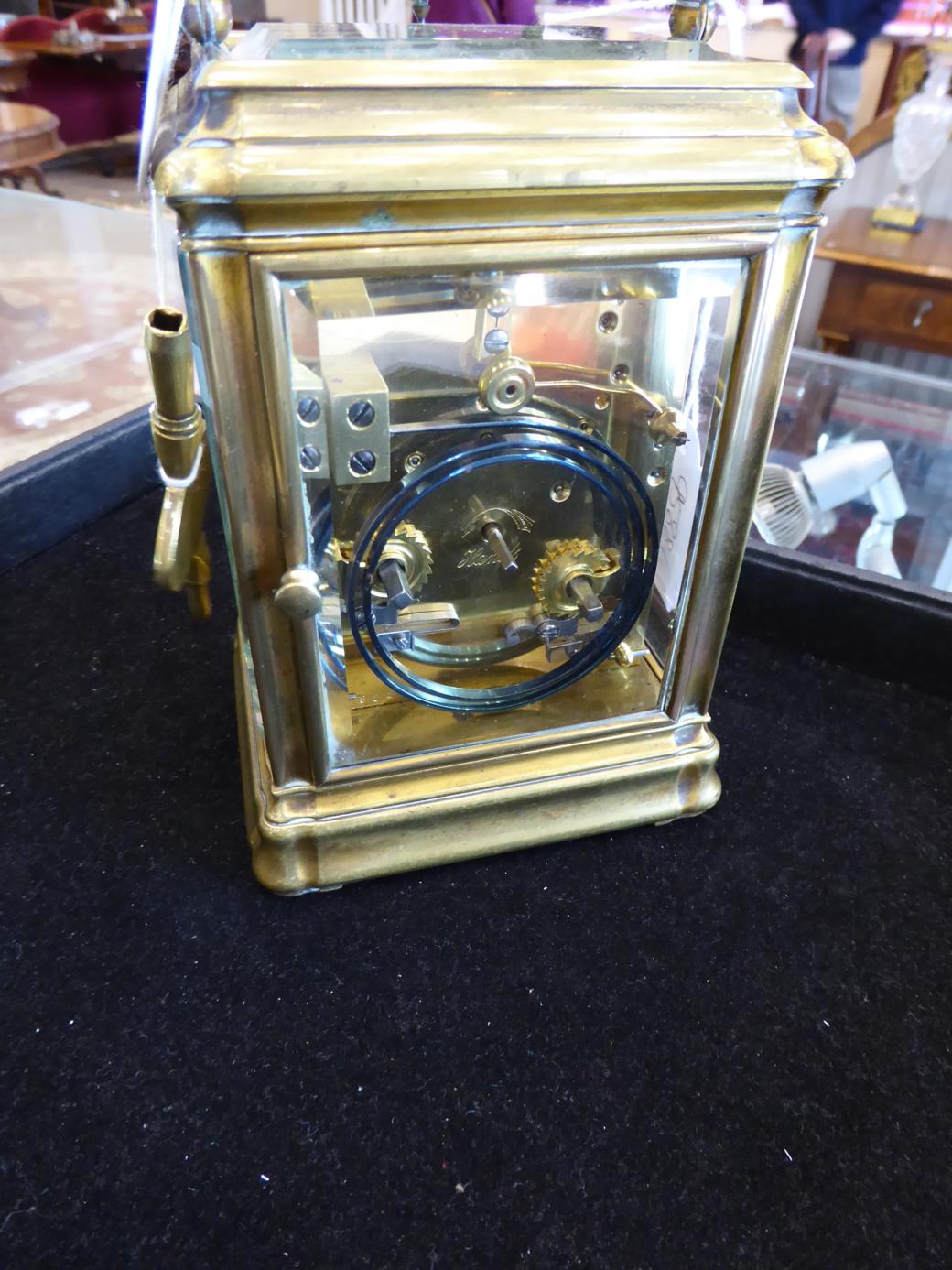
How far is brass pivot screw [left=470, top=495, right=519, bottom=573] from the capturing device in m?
0.61

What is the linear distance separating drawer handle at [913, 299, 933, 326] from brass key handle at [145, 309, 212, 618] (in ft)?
5.03

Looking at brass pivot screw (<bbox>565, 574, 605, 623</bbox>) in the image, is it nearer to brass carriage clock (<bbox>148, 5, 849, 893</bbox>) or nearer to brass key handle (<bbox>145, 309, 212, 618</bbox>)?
brass carriage clock (<bbox>148, 5, 849, 893</bbox>)

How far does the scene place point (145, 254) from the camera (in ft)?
6.73

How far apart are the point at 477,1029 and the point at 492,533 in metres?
0.33

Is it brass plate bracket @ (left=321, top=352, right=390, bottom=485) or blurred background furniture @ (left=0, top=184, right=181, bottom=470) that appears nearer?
brass plate bracket @ (left=321, top=352, right=390, bottom=485)

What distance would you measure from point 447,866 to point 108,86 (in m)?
4.20

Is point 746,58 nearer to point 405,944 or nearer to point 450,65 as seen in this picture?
point 450,65

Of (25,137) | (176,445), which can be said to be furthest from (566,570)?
(25,137)

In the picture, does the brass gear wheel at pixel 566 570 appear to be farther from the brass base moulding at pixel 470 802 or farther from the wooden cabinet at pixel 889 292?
the wooden cabinet at pixel 889 292

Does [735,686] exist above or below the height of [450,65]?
below

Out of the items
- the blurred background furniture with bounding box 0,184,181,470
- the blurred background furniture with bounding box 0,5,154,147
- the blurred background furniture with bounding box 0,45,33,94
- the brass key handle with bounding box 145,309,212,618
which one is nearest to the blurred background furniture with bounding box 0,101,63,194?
the blurred background furniture with bounding box 0,184,181,470

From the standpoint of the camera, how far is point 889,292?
1.75 m

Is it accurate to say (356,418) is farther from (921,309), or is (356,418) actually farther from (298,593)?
(921,309)

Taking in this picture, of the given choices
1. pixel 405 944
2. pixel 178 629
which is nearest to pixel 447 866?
pixel 405 944
